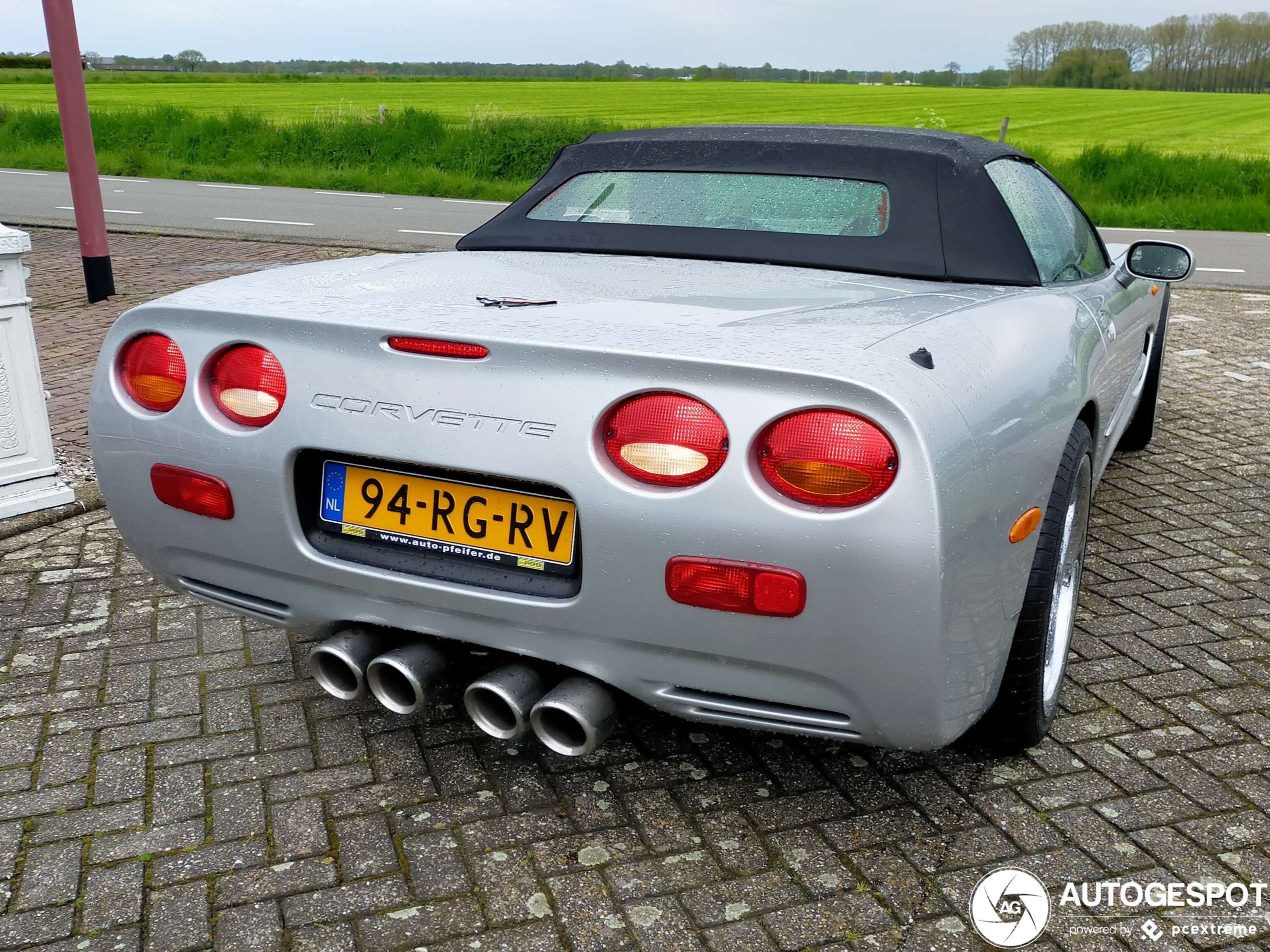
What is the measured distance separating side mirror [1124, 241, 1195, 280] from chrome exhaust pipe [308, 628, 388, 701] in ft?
9.11

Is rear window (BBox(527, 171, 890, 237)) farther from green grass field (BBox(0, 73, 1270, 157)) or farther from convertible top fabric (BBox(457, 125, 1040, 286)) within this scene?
green grass field (BBox(0, 73, 1270, 157))

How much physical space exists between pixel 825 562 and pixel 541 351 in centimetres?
65

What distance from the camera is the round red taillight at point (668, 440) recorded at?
2.00m

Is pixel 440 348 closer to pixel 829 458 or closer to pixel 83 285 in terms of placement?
pixel 829 458

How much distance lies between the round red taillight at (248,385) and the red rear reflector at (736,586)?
0.90m

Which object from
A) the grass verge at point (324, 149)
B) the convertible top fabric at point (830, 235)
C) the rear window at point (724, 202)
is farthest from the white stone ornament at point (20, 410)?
the grass verge at point (324, 149)

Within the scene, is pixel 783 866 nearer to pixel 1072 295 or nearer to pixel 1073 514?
pixel 1073 514

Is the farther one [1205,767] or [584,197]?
[584,197]

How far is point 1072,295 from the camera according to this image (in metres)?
3.07

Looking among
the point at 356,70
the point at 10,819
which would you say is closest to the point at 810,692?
the point at 10,819

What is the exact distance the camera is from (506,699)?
2.28 meters

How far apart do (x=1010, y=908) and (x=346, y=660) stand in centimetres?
144

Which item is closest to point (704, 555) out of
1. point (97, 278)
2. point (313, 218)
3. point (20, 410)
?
point (20, 410)

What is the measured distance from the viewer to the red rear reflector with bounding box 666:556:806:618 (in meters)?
1.98
